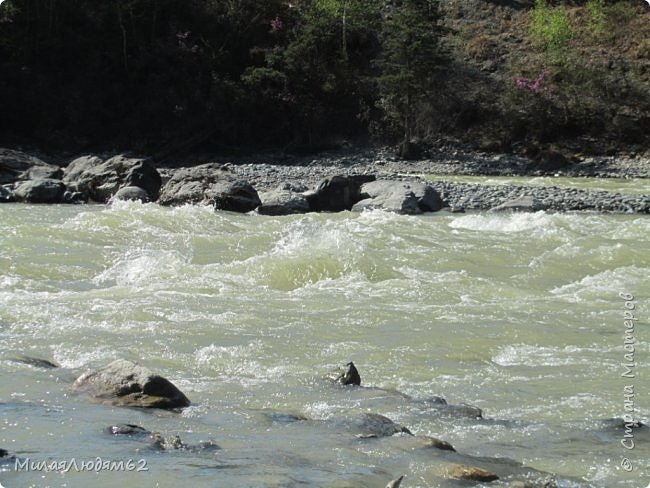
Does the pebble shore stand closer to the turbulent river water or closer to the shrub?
the turbulent river water

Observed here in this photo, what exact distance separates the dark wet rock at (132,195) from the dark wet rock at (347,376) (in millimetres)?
11627

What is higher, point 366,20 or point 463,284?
point 366,20

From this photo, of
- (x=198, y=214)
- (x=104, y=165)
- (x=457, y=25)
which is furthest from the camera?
(x=457, y=25)

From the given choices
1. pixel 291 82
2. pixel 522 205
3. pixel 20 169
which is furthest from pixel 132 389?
pixel 291 82

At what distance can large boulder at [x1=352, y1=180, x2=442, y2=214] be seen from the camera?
53.5 feet

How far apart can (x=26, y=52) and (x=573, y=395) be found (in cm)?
2866

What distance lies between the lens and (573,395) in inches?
238

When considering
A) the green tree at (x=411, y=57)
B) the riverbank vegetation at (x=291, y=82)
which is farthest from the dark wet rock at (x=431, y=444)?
the riverbank vegetation at (x=291, y=82)

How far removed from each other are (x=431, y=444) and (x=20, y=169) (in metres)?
17.8

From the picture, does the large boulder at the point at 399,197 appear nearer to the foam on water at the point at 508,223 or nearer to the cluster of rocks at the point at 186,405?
the foam on water at the point at 508,223

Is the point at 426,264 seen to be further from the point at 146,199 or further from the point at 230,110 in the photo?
the point at 230,110

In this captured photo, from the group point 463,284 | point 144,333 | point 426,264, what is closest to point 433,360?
point 144,333

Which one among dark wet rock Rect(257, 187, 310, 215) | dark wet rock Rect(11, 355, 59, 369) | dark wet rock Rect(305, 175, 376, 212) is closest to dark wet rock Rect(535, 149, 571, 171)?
dark wet rock Rect(305, 175, 376, 212)

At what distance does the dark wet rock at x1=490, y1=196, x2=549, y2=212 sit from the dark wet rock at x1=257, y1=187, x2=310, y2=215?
12.5 feet
